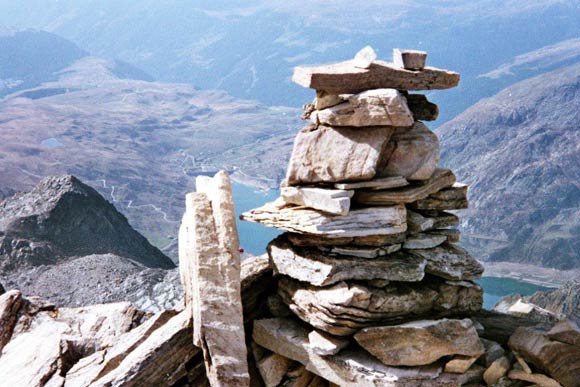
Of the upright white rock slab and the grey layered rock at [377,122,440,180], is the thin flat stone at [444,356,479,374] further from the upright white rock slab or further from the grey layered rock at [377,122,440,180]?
the upright white rock slab

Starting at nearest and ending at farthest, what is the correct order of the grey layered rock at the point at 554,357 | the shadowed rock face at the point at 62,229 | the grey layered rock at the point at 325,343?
the grey layered rock at the point at 554,357 → the grey layered rock at the point at 325,343 → the shadowed rock face at the point at 62,229

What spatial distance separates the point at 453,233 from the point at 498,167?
515 feet

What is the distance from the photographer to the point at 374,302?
11312 mm

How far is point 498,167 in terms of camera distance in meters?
160

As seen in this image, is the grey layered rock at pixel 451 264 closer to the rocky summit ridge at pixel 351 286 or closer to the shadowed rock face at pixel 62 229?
the rocky summit ridge at pixel 351 286

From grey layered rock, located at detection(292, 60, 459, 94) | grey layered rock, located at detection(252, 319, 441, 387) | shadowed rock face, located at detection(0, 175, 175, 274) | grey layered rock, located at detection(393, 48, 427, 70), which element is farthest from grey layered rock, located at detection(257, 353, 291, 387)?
shadowed rock face, located at detection(0, 175, 175, 274)

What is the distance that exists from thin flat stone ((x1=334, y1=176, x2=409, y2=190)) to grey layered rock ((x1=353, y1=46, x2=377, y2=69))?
7.47 feet

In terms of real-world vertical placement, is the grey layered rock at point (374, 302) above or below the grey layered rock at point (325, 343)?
above

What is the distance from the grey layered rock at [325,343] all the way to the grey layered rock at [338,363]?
129mm

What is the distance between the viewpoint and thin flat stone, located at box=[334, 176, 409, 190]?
1154 cm

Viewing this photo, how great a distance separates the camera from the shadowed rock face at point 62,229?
3209 centimetres

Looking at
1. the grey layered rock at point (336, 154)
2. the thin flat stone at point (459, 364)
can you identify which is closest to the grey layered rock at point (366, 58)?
the grey layered rock at point (336, 154)

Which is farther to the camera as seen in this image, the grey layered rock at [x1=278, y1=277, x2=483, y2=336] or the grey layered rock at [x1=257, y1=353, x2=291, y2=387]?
the grey layered rock at [x1=257, y1=353, x2=291, y2=387]

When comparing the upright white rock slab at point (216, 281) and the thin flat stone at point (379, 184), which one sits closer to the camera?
the upright white rock slab at point (216, 281)
